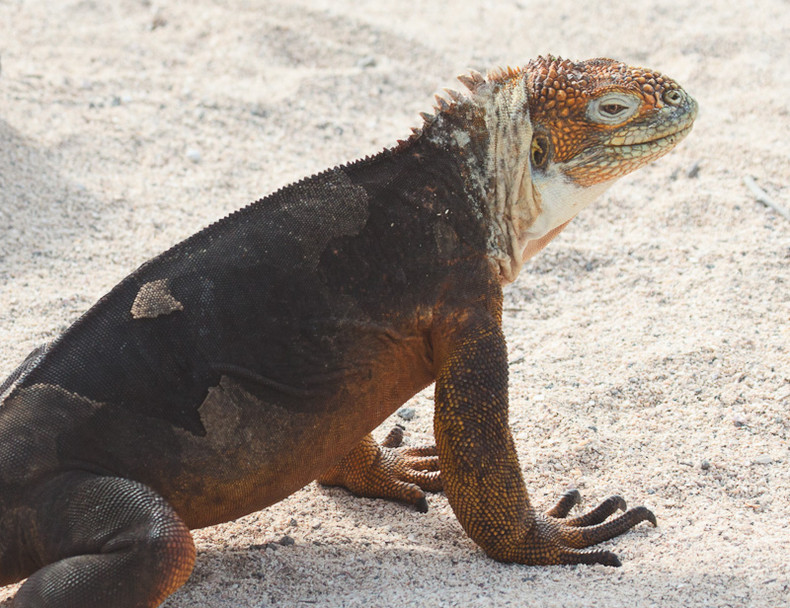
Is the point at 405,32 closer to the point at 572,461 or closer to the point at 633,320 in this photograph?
the point at 633,320

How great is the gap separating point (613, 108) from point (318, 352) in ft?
4.84

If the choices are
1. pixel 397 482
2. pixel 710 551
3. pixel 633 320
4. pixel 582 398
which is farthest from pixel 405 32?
pixel 710 551

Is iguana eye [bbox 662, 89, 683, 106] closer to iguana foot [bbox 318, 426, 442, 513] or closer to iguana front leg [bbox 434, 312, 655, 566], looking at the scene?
iguana front leg [bbox 434, 312, 655, 566]

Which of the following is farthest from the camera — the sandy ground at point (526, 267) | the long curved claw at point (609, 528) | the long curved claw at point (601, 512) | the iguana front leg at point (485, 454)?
the long curved claw at point (601, 512)

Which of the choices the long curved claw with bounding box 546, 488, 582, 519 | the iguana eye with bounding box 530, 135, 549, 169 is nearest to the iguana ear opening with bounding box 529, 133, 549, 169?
the iguana eye with bounding box 530, 135, 549, 169

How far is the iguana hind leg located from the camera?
2.98m

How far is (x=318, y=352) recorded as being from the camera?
348cm

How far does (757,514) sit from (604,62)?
6.23ft

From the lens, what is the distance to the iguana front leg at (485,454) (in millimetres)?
3521

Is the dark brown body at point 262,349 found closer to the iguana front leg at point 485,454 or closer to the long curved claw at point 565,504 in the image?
the iguana front leg at point 485,454

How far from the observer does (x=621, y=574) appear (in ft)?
11.5

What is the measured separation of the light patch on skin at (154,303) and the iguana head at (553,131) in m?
1.18

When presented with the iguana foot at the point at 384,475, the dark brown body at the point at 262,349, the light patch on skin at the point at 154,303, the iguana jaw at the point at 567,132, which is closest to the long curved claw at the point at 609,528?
the iguana foot at the point at 384,475

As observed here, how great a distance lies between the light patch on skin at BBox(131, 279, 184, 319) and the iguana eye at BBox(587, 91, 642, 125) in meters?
1.71
